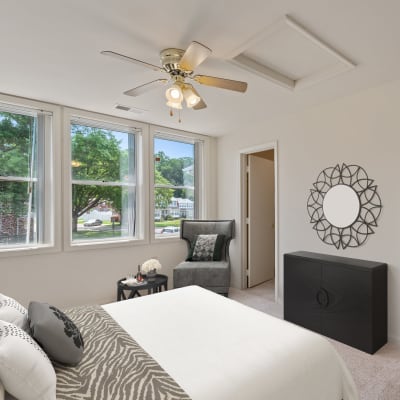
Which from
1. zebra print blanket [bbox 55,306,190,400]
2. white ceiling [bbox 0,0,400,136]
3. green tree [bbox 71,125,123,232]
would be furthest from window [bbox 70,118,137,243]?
zebra print blanket [bbox 55,306,190,400]

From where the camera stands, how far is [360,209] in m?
2.94

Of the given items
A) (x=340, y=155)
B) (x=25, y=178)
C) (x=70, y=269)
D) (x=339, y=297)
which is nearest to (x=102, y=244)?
(x=70, y=269)

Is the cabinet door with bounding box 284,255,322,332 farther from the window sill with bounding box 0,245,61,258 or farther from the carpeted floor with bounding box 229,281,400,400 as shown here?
the window sill with bounding box 0,245,61,258

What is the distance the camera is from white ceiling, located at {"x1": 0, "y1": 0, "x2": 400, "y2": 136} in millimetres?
1689

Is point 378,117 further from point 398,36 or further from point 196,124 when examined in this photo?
point 196,124

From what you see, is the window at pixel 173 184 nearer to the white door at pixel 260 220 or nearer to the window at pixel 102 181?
the window at pixel 102 181

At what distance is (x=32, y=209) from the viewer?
339 cm

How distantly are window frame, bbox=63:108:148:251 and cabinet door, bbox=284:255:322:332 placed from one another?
2.08m

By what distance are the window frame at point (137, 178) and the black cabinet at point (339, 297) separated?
2130 millimetres

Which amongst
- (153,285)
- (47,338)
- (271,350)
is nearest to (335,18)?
(271,350)

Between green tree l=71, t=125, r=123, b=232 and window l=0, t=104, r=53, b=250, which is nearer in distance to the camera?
window l=0, t=104, r=53, b=250

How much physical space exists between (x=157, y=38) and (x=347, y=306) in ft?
9.35

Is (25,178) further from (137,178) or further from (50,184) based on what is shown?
(137,178)

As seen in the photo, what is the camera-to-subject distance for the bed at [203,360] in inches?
46.0
